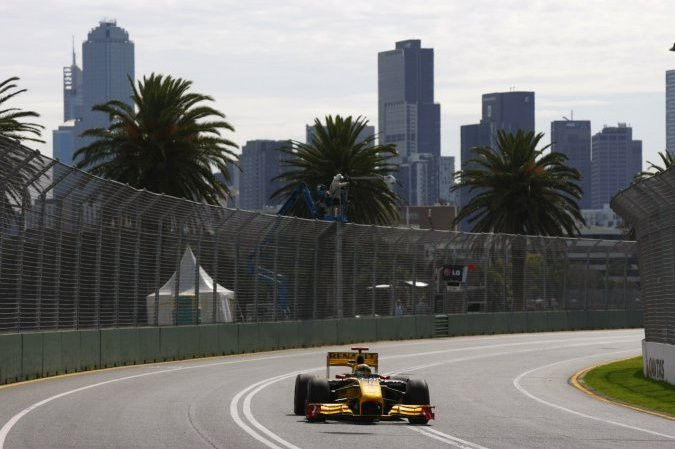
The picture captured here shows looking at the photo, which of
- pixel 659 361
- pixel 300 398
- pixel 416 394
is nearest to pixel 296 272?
pixel 659 361

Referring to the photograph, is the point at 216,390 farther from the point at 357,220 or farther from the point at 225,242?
the point at 357,220

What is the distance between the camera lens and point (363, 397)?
62.2 ft

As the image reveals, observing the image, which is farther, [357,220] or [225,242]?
[357,220]

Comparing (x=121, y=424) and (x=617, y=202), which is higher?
(x=617, y=202)

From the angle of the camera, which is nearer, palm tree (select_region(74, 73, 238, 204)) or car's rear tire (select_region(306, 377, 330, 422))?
car's rear tire (select_region(306, 377, 330, 422))

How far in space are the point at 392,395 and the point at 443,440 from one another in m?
3.21

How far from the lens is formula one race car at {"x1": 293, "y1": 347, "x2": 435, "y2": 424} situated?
19.0m

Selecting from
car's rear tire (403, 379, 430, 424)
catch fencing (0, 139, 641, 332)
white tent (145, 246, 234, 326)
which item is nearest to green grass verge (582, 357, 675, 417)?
car's rear tire (403, 379, 430, 424)

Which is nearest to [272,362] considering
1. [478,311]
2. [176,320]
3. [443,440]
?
[176,320]

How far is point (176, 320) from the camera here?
1460 inches

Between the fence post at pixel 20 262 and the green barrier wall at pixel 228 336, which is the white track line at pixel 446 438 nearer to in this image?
the green barrier wall at pixel 228 336

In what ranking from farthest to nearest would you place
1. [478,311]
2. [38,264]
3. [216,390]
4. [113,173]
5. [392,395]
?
[478,311]
[113,173]
[38,264]
[216,390]
[392,395]

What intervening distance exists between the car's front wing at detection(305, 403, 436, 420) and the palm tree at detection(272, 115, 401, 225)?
4703 cm

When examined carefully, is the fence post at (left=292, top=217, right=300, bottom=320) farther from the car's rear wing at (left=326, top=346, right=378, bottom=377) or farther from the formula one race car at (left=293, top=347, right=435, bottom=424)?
the formula one race car at (left=293, top=347, right=435, bottom=424)
